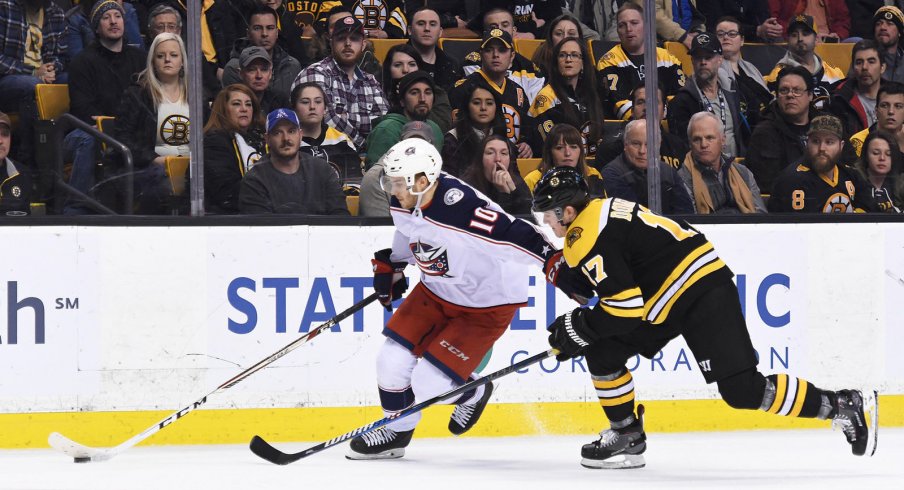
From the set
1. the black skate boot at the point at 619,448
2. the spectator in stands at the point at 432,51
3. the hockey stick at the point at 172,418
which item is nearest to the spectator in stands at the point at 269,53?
the spectator in stands at the point at 432,51

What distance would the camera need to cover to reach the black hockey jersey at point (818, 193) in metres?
5.48

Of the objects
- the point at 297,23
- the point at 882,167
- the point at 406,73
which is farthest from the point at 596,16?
the point at 882,167

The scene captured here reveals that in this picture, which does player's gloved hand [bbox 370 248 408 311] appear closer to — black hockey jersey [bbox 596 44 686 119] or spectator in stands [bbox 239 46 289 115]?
spectator in stands [bbox 239 46 289 115]

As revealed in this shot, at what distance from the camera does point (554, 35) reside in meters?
6.44

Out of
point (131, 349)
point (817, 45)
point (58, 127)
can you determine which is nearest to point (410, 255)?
point (131, 349)

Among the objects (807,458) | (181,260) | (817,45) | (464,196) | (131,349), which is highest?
(817,45)

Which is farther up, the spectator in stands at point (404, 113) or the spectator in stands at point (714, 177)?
the spectator in stands at point (404, 113)

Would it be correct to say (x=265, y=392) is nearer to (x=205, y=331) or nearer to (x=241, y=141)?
(x=205, y=331)

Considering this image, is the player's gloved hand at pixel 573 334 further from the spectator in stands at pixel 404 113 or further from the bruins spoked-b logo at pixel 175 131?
the bruins spoked-b logo at pixel 175 131

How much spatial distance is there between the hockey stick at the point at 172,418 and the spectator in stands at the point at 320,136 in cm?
81

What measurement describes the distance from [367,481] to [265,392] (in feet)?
3.42

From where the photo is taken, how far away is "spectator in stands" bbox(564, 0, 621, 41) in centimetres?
675

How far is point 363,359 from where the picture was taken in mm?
5184

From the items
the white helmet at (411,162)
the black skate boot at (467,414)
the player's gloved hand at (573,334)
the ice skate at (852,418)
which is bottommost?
the black skate boot at (467,414)
